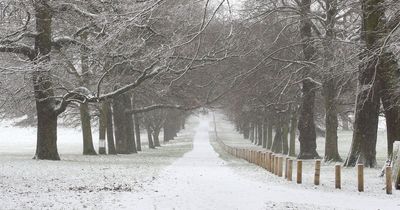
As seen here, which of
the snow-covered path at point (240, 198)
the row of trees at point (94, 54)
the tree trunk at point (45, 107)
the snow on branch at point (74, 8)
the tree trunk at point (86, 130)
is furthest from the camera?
the tree trunk at point (86, 130)

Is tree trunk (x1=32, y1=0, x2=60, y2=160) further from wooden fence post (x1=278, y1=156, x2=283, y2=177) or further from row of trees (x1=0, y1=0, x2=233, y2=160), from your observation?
wooden fence post (x1=278, y1=156, x2=283, y2=177)

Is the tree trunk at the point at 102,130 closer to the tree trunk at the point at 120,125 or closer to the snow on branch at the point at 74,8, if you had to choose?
the tree trunk at the point at 120,125

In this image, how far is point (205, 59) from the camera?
30344 millimetres

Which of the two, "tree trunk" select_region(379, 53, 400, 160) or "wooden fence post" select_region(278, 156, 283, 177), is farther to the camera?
"wooden fence post" select_region(278, 156, 283, 177)

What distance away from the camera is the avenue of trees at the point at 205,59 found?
2025 cm

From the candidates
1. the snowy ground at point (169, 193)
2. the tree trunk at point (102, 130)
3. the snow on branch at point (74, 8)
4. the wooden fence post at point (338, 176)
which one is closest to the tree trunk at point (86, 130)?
the tree trunk at point (102, 130)

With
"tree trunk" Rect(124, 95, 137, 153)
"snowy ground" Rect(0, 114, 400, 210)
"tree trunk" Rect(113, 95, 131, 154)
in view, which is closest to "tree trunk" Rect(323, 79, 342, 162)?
"snowy ground" Rect(0, 114, 400, 210)

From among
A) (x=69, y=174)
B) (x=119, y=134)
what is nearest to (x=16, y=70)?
(x=69, y=174)

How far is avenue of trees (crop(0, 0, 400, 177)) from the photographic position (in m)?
20.2

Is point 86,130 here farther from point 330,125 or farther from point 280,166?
point 280,166

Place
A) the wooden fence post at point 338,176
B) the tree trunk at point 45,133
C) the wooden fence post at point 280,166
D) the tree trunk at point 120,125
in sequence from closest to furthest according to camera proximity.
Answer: the wooden fence post at point 338,176
the wooden fence post at point 280,166
the tree trunk at point 45,133
the tree trunk at point 120,125

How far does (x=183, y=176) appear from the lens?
1939 cm

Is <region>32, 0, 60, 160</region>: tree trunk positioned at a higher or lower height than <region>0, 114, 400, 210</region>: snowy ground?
higher

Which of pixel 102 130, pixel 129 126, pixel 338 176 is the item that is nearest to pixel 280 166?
pixel 338 176
